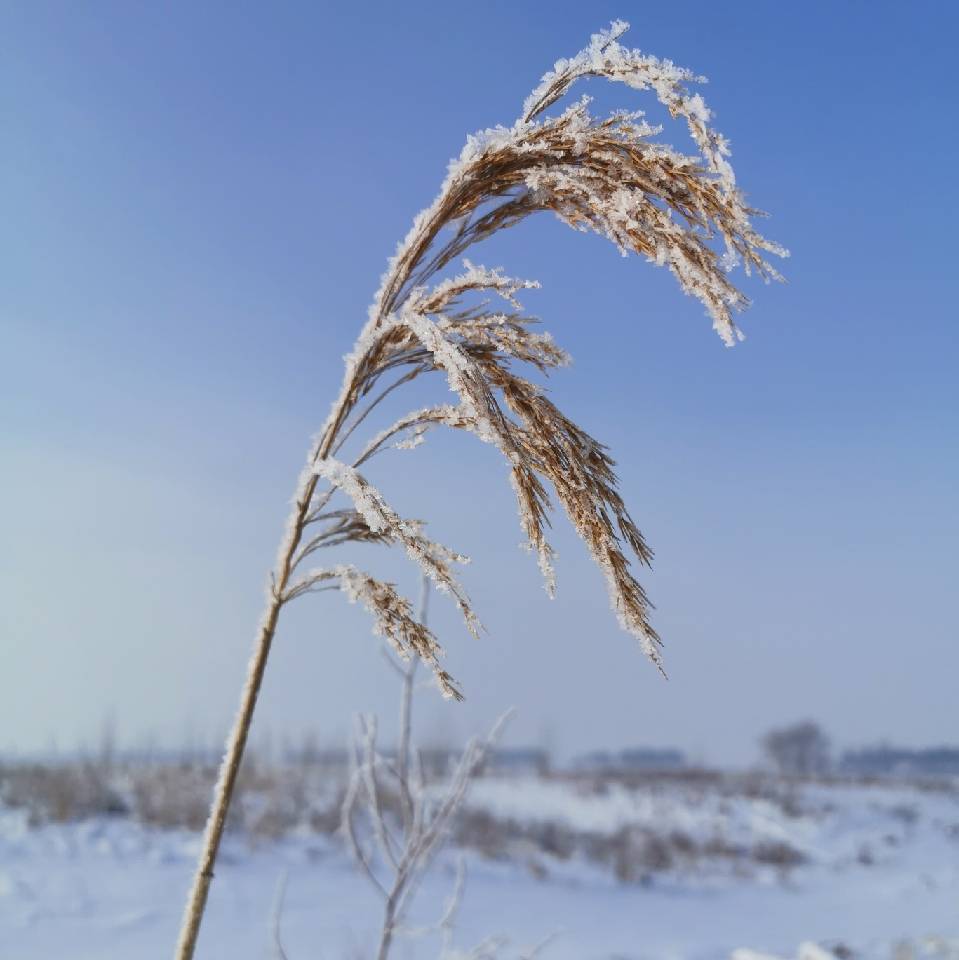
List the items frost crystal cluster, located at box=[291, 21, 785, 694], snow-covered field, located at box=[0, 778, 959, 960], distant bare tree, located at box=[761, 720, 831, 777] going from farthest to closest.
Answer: distant bare tree, located at box=[761, 720, 831, 777] → snow-covered field, located at box=[0, 778, 959, 960] → frost crystal cluster, located at box=[291, 21, 785, 694]

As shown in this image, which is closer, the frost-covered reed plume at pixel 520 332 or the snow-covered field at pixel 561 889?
the frost-covered reed plume at pixel 520 332

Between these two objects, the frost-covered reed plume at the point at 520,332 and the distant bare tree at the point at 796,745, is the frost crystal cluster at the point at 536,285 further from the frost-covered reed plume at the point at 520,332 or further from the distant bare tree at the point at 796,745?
the distant bare tree at the point at 796,745

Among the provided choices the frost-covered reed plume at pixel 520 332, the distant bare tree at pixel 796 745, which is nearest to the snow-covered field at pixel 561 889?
the frost-covered reed plume at pixel 520 332

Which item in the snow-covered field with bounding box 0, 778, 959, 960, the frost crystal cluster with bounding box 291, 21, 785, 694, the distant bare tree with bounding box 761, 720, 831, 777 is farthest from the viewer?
the distant bare tree with bounding box 761, 720, 831, 777

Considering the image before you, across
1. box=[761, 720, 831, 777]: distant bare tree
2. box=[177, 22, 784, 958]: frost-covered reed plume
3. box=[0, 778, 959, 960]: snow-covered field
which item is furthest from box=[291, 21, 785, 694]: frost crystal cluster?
box=[761, 720, 831, 777]: distant bare tree

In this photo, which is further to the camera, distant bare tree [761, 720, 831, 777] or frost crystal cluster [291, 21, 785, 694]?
distant bare tree [761, 720, 831, 777]

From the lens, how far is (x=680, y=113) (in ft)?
5.73

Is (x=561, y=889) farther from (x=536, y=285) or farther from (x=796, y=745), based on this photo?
(x=796, y=745)

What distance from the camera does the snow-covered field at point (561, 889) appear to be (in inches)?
326

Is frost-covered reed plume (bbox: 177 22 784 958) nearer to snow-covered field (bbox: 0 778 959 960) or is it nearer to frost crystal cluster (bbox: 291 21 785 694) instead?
frost crystal cluster (bbox: 291 21 785 694)

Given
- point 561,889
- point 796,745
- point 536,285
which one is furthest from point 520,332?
point 796,745

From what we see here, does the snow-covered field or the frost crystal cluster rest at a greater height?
the frost crystal cluster

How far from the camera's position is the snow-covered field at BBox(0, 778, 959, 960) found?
829cm

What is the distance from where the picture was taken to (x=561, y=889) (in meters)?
12.5
